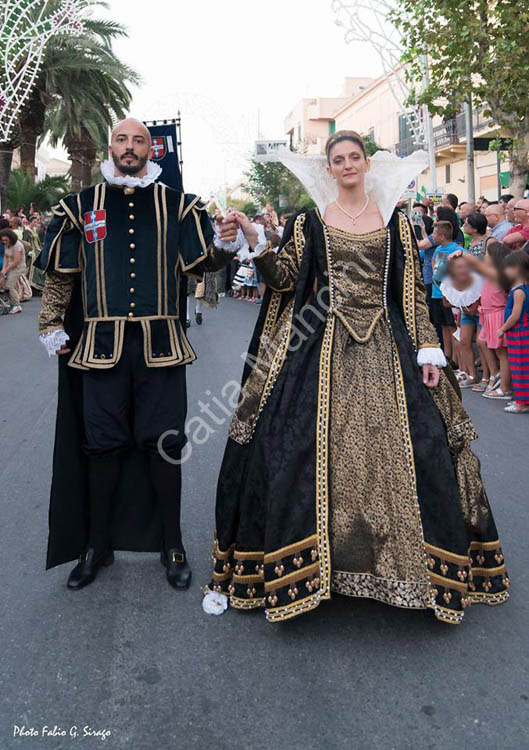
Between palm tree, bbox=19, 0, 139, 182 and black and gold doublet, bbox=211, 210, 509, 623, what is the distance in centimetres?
1797

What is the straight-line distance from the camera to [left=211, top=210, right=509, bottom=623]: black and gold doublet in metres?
2.80

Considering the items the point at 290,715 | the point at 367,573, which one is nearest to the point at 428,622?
the point at 367,573

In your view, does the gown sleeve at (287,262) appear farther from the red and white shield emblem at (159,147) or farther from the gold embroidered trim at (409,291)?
the red and white shield emblem at (159,147)

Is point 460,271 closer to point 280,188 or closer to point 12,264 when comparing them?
point 12,264

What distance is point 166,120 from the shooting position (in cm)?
362

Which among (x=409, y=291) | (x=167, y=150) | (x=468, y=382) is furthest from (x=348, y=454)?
(x=468, y=382)

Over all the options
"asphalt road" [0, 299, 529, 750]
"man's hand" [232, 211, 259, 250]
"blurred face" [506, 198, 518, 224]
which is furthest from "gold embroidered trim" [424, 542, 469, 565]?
"blurred face" [506, 198, 518, 224]

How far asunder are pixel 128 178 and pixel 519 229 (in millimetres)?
4804

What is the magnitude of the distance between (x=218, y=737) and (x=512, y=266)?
166 centimetres

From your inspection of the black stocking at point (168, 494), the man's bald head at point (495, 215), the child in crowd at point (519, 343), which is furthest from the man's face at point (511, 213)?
the black stocking at point (168, 494)

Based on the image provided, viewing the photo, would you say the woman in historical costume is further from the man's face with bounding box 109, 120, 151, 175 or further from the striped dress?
the striped dress

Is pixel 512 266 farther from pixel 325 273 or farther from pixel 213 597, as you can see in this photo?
pixel 213 597

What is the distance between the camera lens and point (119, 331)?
10.2 feet

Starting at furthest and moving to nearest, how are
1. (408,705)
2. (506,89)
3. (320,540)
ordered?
1. (506,89)
2. (320,540)
3. (408,705)
